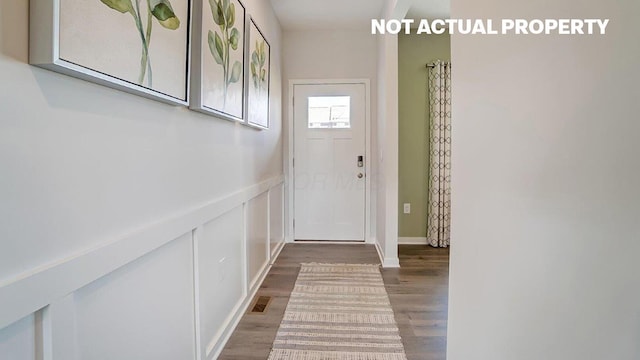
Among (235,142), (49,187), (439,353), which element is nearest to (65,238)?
(49,187)

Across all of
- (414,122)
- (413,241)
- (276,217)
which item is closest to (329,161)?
(276,217)

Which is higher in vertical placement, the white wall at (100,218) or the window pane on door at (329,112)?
the window pane on door at (329,112)

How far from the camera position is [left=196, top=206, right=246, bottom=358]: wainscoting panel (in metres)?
1.66

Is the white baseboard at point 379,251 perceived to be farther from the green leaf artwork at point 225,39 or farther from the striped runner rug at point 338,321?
the green leaf artwork at point 225,39

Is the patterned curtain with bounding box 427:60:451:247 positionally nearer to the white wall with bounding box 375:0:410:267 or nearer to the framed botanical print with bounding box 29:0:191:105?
the white wall with bounding box 375:0:410:267

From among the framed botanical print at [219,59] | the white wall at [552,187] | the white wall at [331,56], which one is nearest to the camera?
the white wall at [552,187]

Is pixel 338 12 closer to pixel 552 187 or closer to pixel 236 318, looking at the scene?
pixel 236 318

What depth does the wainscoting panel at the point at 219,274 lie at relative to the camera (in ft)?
5.45

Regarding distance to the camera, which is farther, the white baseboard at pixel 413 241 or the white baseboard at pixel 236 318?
the white baseboard at pixel 413 241

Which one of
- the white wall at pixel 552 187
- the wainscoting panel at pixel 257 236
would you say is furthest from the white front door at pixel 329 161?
the white wall at pixel 552 187

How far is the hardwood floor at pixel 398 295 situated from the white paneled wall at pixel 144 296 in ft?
0.45

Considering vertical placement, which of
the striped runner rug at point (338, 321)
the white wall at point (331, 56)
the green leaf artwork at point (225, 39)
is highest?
the white wall at point (331, 56)

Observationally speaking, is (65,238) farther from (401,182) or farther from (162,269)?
(401,182)

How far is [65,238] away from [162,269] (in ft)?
1.68
